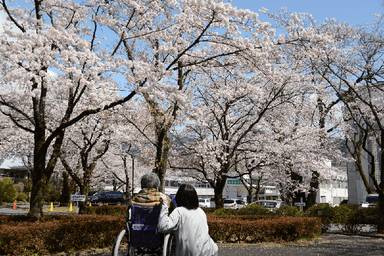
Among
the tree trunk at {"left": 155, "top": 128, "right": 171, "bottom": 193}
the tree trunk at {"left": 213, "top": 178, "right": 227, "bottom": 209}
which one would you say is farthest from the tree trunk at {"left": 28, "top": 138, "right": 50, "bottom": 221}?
the tree trunk at {"left": 213, "top": 178, "right": 227, "bottom": 209}

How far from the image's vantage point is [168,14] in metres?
9.90

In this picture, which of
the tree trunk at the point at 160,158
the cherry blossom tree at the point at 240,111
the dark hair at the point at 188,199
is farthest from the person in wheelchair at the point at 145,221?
the cherry blossom tree at the point at 240,111

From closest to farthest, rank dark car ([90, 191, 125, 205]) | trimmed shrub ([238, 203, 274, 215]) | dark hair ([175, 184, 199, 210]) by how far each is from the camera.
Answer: dark hair ([175, 184, 199, 210]) < trimmed shrub ([238, 203, 274, 215]) < dark car ([90, 191, 125, 205])

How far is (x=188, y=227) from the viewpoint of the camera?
10.6 feet

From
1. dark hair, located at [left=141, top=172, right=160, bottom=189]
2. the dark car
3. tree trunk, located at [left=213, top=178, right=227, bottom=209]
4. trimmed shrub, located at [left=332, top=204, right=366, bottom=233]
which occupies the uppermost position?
dark hair, located at [left=141, top=172, right=160, bottom=189]

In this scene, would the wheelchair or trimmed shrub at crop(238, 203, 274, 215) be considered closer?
the wheelchair

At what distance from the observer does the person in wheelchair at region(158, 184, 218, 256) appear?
3193 millimetres

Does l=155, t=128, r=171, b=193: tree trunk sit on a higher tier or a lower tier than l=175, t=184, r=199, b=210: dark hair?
higher

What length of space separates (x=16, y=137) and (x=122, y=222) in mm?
16378

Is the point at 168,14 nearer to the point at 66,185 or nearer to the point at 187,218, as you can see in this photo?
the point at 187,218

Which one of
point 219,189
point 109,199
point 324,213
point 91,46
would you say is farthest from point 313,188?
point 109,199

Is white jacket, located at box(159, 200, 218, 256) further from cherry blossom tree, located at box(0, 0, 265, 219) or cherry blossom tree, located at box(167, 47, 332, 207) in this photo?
cherry blossom tree, located at box(167, 47, 332, 207)

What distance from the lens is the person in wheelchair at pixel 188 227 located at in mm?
3193

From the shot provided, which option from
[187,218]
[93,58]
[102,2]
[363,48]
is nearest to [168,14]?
[102,2]
